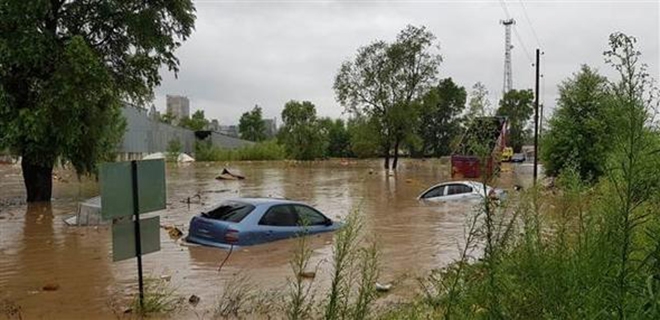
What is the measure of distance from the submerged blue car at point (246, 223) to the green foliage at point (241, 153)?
71.0m

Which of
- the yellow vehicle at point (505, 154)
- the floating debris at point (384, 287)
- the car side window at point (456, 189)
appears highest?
the yellow vehicle at point (505, 154)

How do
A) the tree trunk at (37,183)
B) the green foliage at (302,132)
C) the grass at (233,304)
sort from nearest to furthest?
1. the grass at (233,304)
2. the tree trunk at (37,183)
3. the green foliage at (302,132)

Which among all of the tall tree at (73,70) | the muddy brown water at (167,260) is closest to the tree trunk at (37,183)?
the tall tree at (73,70)

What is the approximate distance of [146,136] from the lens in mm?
80000

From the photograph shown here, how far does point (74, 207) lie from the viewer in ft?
83.9

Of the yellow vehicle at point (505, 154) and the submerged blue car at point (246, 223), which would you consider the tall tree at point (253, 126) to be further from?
the submerged blue car at point (246, 223)

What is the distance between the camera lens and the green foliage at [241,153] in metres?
86.2

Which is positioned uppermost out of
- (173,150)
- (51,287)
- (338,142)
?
(338,142)

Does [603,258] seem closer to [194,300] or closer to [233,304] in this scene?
[233,304]

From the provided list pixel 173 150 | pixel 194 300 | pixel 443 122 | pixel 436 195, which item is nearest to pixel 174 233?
pixel 194 300

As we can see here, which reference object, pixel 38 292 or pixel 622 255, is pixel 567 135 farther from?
pixel 622 255

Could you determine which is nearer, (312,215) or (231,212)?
(231,212)

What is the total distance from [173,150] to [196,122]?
33592mm

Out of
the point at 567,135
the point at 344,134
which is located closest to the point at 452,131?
the point at 344,134
